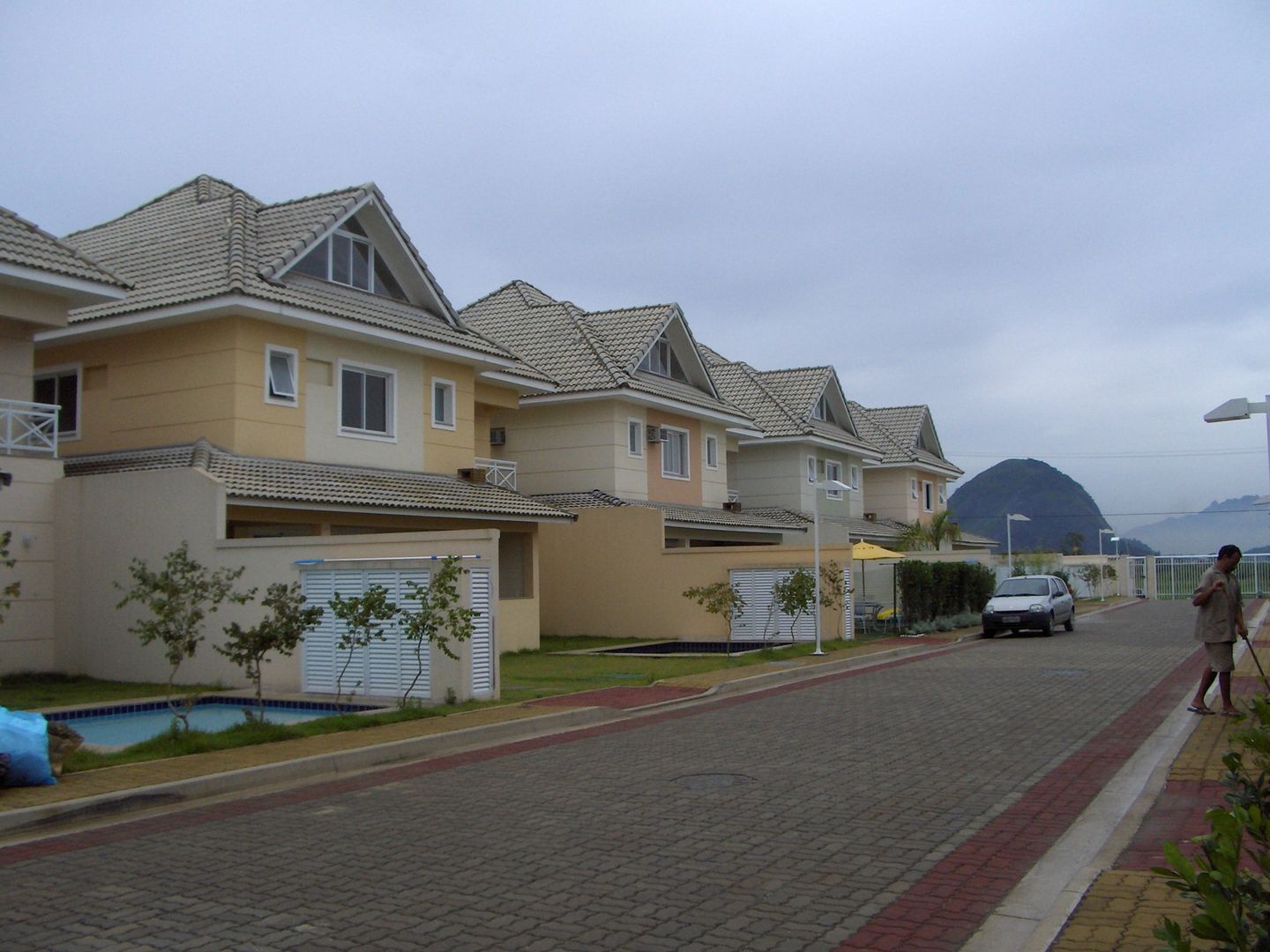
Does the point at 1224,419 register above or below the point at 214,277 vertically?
below

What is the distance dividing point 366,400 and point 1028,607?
1792cm

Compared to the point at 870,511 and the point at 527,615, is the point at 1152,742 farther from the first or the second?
the point at 870,511

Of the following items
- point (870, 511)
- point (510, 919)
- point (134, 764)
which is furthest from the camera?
point (870, 511)

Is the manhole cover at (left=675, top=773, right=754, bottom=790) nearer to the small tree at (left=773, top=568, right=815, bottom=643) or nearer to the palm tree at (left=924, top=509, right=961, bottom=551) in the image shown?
the small tree at (left=773, top=568, right=815, bottom=643)

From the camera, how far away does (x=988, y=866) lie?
734 centimetres

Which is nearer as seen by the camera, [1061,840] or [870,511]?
[1061,840]

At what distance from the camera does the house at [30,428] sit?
18.9 metres

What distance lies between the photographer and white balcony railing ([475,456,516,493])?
28500mm

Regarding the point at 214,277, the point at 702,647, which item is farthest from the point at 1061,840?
the point at 702,647

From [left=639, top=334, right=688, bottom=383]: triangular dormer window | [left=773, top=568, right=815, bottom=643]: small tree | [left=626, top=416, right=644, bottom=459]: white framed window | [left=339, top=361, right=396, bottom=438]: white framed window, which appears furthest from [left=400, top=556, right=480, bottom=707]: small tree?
Result: [left=639, top=334, right=688, bottom=383]: triangular dormer window

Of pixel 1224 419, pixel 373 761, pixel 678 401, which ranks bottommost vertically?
pixel 373 761

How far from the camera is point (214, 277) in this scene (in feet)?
72.4

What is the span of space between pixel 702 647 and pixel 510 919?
2252 centimetres

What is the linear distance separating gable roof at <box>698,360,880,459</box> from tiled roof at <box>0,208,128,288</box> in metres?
24.8
